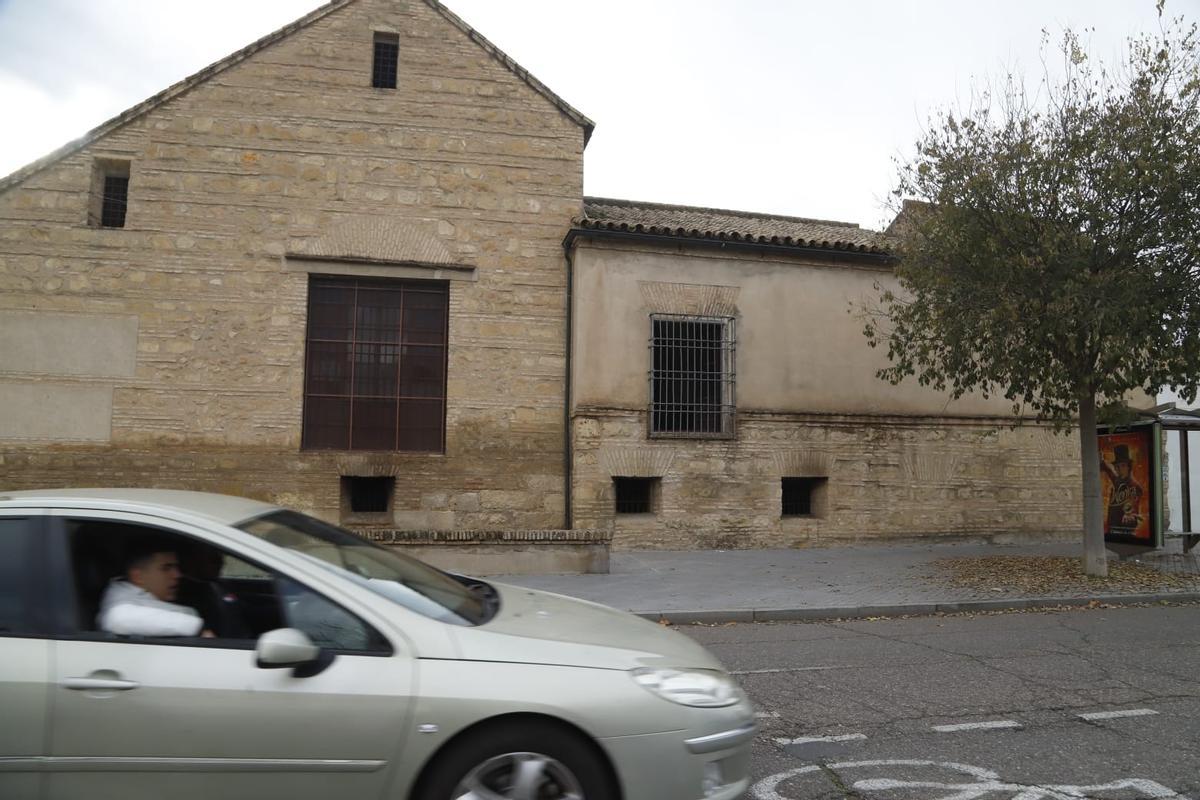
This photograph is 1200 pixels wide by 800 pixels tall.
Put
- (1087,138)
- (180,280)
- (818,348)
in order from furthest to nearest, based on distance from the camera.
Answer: (818,348)
(180,280)
(1087,138)

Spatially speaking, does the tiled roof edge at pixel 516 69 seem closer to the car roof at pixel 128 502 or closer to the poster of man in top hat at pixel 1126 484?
the poster of man in top hat at pixel 1126 484

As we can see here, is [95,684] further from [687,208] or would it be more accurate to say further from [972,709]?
[687,208]

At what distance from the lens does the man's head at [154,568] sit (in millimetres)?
2943

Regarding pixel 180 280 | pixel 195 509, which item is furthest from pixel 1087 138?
pixel 180 280

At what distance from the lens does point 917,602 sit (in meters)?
9.37

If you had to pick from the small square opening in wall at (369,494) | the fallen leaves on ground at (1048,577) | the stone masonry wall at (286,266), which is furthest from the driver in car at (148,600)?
the small square opening in wall at (369,494)

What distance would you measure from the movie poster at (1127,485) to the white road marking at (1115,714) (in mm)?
9128

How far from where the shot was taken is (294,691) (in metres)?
2.65

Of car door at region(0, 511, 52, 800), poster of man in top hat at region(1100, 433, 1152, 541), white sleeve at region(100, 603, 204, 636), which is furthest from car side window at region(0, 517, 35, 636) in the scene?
poster of man in top hat at region(1100, 433, 1152, 541)

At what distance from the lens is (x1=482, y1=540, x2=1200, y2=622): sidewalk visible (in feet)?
29.6

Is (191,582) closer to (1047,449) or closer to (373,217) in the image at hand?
(373,217)

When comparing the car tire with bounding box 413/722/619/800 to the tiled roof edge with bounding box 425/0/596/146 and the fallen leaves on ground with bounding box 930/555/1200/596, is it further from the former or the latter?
the tiled roof edge with bounding box 425/0/596/146

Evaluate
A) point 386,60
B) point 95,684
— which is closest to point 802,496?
point 386,60

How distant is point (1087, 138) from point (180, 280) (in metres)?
14.1
